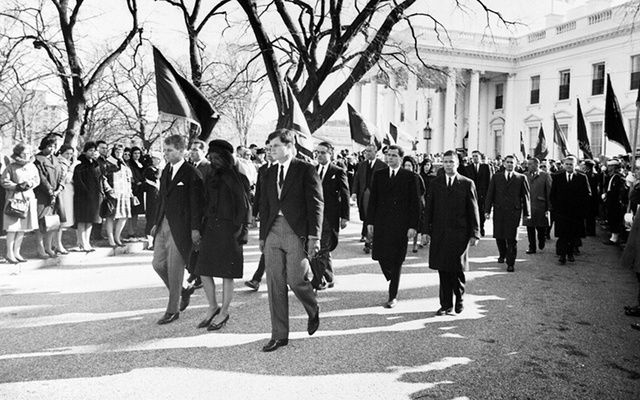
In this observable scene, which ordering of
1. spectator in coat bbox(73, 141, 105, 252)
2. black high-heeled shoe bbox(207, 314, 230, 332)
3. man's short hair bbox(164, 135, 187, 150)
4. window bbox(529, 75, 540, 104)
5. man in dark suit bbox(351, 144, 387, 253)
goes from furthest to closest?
1. window bbox(529, 75, 540, 104)
2. man in dark suit bbox(351, 144, 387, 253)
3. spectator in coat bbox(73, 141, 105, 252)
4. man's short hair bbox(164, 135, 187, 150)
5. black high-heeled shoe bbox(207, 314, 230, 332)

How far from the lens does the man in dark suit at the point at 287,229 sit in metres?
5.38

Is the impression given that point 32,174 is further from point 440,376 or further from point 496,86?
→ point 496,86

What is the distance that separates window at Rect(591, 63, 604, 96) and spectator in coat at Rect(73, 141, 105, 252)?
39019 millimetres

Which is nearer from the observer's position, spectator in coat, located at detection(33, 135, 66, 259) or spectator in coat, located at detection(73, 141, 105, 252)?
spectator in coat, located at detection(33, 135, 66, 259)

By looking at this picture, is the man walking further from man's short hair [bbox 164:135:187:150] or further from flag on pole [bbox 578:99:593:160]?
man's short hair [bbox 164:135:187:150]

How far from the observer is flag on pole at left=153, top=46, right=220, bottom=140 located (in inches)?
299

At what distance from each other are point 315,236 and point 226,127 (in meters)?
39.0

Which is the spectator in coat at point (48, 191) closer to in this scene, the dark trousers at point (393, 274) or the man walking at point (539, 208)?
the dark trousers at point (393, 274)

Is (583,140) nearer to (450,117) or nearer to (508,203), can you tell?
(508,203)

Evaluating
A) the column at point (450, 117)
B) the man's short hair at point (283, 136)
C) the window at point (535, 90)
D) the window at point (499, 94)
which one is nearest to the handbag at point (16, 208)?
the man's short hair at point (283, 136)

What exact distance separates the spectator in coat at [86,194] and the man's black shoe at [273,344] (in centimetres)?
660

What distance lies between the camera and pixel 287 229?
5441 millimetres

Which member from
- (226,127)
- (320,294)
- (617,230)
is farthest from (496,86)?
(320,294)

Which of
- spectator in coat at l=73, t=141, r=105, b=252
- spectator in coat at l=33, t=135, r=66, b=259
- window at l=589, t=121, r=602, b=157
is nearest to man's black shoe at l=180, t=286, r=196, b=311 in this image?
spectator in coat at l=33, t=135, r=66, b=259
